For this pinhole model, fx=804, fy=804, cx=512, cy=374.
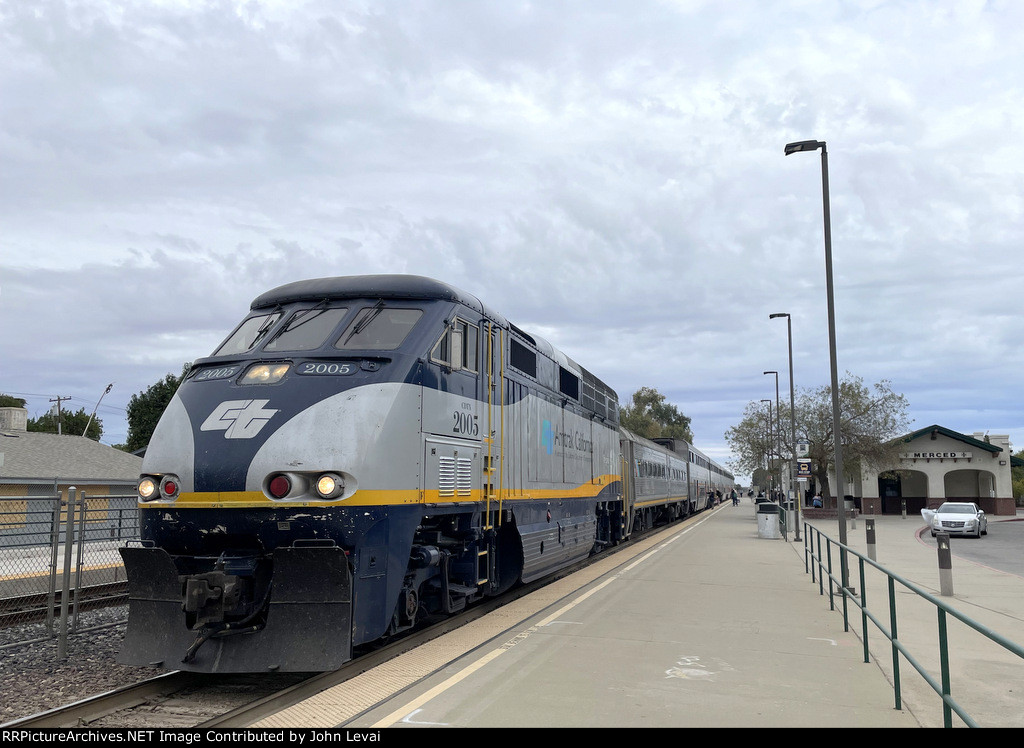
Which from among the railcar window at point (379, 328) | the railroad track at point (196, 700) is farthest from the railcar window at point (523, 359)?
→ the railroad track at point (196, 700)

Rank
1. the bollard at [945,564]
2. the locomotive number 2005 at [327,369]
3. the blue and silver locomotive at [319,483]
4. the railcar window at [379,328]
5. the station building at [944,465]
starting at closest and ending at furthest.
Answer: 1. the blue and silver locomotive at [319,483]
2. the locomotive number 2005 at [327,369]
3. the railcar window at [379,328]
4. the bollard at [945,564]
5. the station building at [944,465]

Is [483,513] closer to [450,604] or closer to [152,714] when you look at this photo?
[450,604]

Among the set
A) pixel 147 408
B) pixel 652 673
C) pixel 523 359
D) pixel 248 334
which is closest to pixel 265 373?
pixel 248 334

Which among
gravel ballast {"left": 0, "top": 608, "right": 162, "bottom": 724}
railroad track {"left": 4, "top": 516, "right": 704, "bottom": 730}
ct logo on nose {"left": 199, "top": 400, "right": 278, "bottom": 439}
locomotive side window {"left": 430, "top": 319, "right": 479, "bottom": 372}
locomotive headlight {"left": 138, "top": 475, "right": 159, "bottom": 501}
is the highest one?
locomotive side window {"left": 430, "top": 319, "right": 479, "bottom": 372}

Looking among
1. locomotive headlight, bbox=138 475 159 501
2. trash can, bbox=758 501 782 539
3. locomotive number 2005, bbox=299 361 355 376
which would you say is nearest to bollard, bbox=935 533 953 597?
locomotive number 2005, bbox=299 361 355 376

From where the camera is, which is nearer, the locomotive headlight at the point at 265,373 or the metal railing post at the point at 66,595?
the locomotive headlight at the point at 265,373

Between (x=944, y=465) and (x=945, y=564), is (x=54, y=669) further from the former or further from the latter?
(x=944, y=465)

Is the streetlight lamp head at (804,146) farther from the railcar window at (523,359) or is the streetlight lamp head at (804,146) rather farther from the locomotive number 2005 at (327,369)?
the locomotive number 2005 at (327,369)

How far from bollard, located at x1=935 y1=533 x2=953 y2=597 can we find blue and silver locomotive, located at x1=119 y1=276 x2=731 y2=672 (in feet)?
24.5

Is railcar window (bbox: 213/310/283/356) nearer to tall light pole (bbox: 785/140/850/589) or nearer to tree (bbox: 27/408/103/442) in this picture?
tall light pole (bbox: 785/140/850/589)

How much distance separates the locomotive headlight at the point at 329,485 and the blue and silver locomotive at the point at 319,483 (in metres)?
0.01

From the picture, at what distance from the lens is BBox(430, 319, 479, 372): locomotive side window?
823 cm

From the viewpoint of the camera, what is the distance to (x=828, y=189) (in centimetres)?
1520

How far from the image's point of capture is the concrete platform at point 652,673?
564 cm
